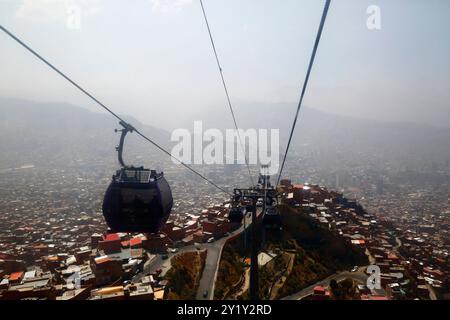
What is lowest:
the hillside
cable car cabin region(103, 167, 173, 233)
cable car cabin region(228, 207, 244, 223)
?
the hillside

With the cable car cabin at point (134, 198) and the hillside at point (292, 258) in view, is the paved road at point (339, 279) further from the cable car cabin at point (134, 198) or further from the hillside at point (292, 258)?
the cable car cabin at point (134, 198)

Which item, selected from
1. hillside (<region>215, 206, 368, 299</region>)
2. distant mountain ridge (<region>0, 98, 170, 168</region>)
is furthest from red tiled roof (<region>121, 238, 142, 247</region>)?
distant mountain ridge (<region>0, 98, 170, 168</region>)

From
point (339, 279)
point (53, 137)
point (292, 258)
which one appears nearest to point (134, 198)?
point (292, 258)

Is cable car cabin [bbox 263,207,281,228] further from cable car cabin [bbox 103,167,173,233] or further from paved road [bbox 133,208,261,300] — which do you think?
paved road [bbox 133,208,261,300]

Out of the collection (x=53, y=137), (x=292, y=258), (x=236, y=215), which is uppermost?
(x=53, y=137)

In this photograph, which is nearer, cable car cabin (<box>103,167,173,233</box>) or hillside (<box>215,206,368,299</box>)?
cable car cabin (<box>103,167,173,233</box>)

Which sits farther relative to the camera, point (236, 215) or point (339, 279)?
point (339, 279)

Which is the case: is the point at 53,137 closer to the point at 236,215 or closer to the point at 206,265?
the point at 206,265

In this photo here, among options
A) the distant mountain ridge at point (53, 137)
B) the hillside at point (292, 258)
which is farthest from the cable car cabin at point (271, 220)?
the distant mountain ridge at point (53, 137)
